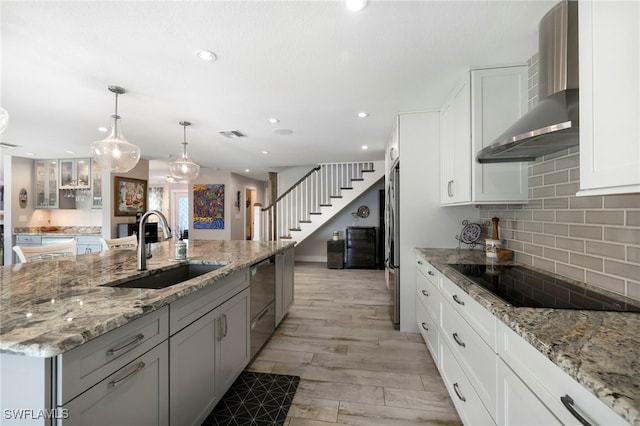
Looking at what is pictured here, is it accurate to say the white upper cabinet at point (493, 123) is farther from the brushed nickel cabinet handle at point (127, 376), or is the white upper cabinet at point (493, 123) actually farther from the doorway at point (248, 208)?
the doorway at point (248, 208)

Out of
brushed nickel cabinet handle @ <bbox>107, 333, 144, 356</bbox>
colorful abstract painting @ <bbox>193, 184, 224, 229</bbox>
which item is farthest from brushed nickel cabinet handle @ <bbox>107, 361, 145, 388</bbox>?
colorful abstract painting @ <bbox>193, 184, 224, 229</bbox>

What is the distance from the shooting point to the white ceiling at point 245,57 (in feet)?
4.95

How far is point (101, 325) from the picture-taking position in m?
0.88

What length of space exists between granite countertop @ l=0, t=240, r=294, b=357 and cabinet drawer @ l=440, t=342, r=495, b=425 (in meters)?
1.48

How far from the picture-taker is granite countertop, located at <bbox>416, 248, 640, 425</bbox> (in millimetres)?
592

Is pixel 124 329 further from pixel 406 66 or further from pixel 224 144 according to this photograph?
pixel 224 144

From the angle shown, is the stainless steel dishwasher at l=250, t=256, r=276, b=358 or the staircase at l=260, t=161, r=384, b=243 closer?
the stainless steel dishwasher at l=250, t=256, r=276, b=358

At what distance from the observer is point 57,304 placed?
108cm

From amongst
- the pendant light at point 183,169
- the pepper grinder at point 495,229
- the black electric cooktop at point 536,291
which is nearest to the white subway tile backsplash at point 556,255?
the black electric cooktop at point 536,291

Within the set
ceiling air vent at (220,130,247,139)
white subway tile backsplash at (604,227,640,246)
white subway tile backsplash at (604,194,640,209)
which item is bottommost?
white subway tile backsplash at (604,227,640,246)

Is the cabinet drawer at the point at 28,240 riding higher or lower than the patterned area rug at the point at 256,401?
higher

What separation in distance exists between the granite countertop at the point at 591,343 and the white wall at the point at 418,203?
1.71 meters

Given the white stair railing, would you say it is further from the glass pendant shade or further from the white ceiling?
the glass pendant shade

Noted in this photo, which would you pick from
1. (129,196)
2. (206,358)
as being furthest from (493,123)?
(129,196)
